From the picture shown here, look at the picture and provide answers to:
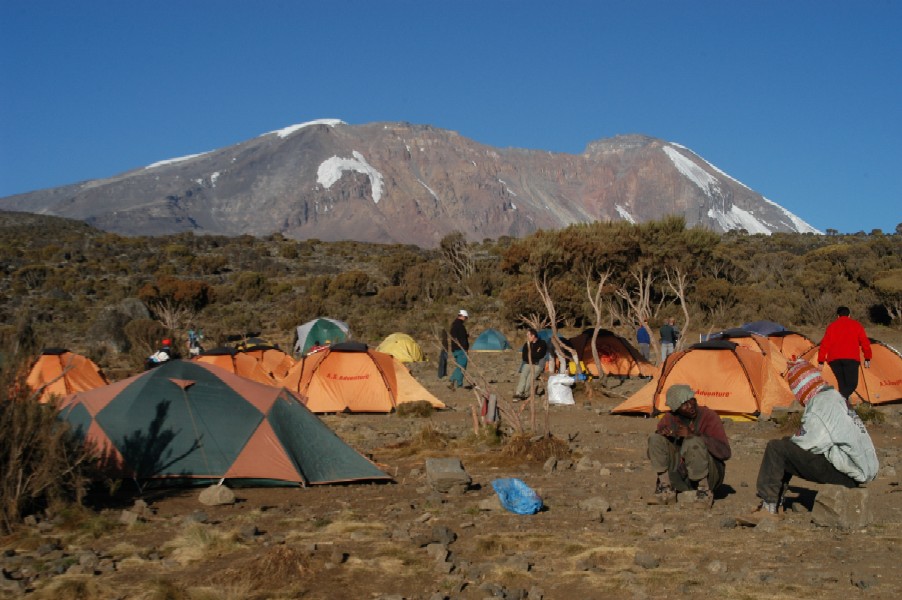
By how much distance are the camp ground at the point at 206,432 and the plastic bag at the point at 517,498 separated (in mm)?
1692

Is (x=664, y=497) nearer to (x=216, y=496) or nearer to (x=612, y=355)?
(x=216, y=496)

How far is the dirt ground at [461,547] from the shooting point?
19.4ft

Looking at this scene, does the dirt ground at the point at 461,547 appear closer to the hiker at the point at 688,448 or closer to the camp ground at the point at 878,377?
the hiker at the point at 688,448

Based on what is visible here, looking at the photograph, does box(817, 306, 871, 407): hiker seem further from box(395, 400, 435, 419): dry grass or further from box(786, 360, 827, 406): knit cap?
box(395, 400, 435, 419): dry grass

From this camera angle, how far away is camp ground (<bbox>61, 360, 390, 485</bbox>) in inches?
358

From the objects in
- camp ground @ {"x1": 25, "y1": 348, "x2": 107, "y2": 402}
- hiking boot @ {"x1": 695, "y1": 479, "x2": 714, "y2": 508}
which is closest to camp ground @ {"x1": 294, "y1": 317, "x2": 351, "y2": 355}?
camp ground @ {"x1": 25, "y1": 348, "x2": 107, "y2": 402}

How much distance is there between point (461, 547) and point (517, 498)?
48.0 inches

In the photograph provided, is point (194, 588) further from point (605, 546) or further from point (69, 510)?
point (605, 546)

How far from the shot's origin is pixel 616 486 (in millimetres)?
9258

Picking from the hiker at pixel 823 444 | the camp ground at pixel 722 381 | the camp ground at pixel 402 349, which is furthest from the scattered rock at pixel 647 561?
the camp ground at pixel 402 349

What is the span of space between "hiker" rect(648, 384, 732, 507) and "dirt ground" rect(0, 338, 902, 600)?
0.29 metres

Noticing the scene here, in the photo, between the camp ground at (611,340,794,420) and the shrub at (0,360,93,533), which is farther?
the camp ground at (611,340,794,420)

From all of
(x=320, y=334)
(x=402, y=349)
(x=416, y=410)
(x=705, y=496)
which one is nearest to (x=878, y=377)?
(x=416, y=410)

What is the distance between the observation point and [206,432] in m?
9.30
